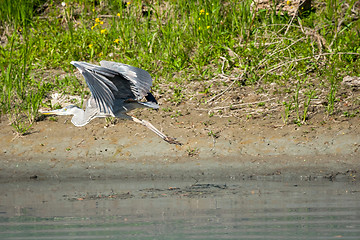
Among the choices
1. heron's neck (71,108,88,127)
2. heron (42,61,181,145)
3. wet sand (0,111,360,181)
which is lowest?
wet sand (0,111,360,181)

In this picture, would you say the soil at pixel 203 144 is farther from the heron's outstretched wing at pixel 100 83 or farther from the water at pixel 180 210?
the heron's outstretched wing at pixel 100 83

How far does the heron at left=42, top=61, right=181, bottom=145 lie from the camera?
6824mm

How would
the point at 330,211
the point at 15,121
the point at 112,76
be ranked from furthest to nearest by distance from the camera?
the point at 15,121 → the point at 112,76 → the point at 330,211

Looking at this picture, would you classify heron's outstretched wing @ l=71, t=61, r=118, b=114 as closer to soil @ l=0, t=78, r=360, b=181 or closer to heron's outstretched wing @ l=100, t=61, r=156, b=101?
heron's outstretched wing @ l=100, t=61, r=156, b=101

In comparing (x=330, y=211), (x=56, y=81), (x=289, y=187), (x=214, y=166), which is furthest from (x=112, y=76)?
(x=56, y=81)

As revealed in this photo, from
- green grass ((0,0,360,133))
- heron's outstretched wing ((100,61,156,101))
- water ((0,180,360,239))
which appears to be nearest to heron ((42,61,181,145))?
heron's outstretched wing ((100,61,156,101))

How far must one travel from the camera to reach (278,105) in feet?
29.7

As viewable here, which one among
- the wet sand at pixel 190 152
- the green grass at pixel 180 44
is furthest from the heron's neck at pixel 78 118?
the green grass at pixel 180 44

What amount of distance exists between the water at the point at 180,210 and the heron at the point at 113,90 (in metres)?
0.89

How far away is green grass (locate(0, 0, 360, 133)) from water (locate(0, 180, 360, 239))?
190 cm

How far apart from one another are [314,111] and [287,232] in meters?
4.17

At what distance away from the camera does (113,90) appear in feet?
24.9

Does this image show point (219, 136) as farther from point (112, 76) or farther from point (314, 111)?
point (112, 76)

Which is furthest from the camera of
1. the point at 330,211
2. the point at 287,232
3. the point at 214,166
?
the point at 214,166
